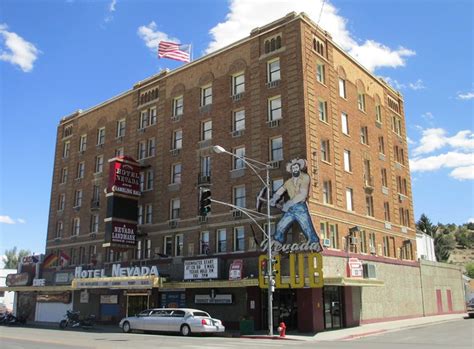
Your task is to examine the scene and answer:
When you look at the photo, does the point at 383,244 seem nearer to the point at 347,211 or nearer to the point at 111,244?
the point at 347,211

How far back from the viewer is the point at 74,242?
1892 inches

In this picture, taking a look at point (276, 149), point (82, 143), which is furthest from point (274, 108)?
point (82, 143)

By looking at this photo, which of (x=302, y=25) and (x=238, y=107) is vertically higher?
(x=302, y=25)

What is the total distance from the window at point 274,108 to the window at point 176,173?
972 centimetres

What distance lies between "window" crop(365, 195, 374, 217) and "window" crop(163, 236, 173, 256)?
1623 cm

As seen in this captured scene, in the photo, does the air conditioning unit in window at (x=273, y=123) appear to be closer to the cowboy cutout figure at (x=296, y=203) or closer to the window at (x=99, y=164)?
the cowboy cutout figure at (x=296, y=203)

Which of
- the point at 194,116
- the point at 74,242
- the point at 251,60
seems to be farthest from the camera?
the point at 74,242

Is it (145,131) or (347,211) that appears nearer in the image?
(347,211)

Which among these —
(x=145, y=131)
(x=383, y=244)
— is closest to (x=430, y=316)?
(x=383, y=244)

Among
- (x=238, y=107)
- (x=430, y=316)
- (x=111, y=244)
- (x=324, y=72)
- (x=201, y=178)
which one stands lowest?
(x=430, y=316)

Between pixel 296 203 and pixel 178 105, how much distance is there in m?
16.5

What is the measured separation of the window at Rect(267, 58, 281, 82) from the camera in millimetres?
35972

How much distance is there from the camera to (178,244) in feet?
127

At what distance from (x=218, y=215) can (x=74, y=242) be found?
1949 cm
